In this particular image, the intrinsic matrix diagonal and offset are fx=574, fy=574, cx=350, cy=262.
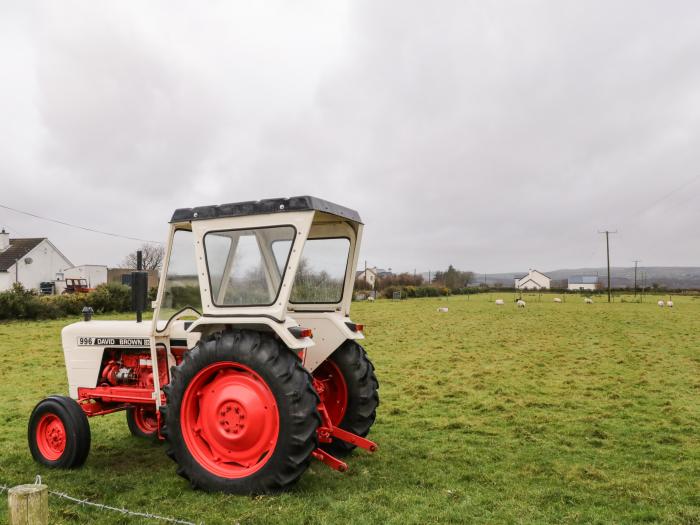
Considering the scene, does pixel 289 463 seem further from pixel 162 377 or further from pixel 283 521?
pixel 162 377

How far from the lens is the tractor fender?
4.45 meters

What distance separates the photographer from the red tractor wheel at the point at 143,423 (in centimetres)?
658

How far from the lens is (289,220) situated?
4.57 metres

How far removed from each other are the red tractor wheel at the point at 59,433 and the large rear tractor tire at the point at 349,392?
2.23 meters

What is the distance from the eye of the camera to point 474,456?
5.98 m

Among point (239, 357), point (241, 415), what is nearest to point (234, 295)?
point (239, 357)

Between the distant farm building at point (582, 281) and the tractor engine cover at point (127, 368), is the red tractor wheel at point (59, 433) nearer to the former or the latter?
the tractor engine cover at point (127, 368)

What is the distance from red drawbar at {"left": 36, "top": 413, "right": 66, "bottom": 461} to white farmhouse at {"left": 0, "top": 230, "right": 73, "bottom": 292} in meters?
39.9

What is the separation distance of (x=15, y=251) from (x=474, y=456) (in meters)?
45.3

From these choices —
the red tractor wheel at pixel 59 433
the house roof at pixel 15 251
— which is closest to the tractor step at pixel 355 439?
the red tractor wheel at pixel 59 433

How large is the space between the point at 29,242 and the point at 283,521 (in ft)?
155

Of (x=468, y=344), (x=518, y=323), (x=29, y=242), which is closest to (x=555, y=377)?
(x=468, y=344)

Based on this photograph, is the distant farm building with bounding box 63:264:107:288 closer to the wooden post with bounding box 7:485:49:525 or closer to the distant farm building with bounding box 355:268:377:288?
the distant farm building with bounding box 355:268:377:288

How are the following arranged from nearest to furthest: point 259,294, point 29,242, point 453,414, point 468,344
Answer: point 259,294 → point 453,414 → point 468,344 → point 29,242
